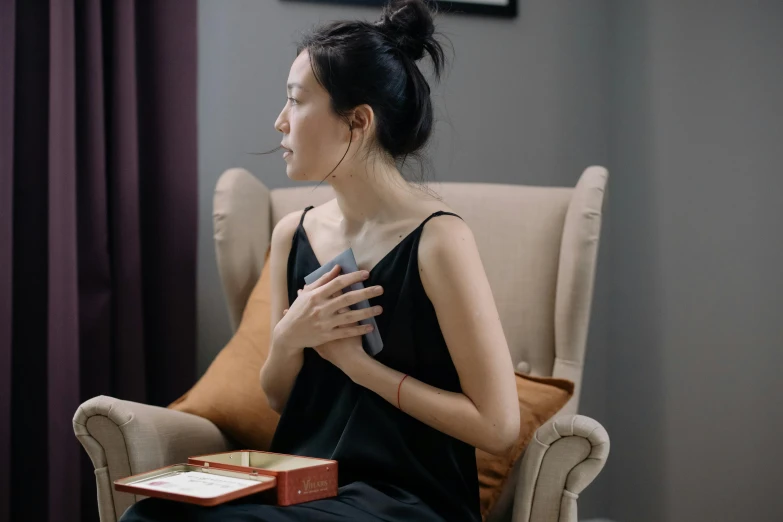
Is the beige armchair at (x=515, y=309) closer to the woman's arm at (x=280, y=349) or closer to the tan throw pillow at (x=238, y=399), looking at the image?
the tan throw pillow at (x=238, y=399)

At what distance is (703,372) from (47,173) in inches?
63.2

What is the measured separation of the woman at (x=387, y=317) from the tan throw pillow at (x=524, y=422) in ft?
0.44

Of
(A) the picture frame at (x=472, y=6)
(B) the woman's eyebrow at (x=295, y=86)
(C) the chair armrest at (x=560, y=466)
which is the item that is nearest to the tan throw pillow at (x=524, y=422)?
(C) the chair armrest at (x=560, y=466)

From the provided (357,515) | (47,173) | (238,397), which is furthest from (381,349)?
(47,173)

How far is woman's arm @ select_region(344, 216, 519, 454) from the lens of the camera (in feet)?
3.91

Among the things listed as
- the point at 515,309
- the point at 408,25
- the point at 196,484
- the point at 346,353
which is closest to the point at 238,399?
the point at 346,353

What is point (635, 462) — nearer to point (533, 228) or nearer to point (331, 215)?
point (533, 228)

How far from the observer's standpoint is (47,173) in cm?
188

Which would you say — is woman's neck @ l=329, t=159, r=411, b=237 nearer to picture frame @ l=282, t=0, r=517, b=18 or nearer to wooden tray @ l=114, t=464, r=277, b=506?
wooden tray @ l=114, t=464, r=277, b=506

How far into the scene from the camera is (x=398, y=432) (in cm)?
125

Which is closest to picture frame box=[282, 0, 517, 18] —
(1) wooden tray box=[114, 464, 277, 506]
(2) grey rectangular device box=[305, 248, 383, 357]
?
(2) grey rectangular device box=[305, 248, 383, 357]

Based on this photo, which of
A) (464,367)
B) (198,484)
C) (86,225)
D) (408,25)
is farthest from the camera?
(86,225)

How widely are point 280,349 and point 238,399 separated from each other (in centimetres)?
27

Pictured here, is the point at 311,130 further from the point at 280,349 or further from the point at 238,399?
the point at 238,399
